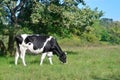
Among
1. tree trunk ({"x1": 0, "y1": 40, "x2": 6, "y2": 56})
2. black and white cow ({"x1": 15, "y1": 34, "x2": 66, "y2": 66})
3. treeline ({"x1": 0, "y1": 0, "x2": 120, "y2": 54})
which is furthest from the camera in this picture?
tree trunk ({"x1": 0, "y1": 40, "x2": 6, "y2": 56})

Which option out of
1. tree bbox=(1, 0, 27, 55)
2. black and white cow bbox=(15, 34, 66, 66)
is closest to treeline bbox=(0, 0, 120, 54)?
tree bbox=(1, 0, 27, 55)

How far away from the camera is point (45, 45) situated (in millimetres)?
20906

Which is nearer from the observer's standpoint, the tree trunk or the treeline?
the treeline

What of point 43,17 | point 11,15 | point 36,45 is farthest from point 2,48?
point 36,45

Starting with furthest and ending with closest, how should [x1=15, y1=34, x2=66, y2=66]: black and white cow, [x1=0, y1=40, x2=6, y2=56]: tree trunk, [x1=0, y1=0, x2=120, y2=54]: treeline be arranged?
[x1=0, y1=40, x2=6, y2=56]: tree trunk → [x1=0, y1=0, x2=120, y2=54]: treeline → [x1=15, y1=34, x2=66, y2=66]: black and white cow

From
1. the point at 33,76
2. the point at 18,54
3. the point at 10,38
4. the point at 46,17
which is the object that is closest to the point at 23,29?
the point at 10,38

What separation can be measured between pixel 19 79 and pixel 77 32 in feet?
59.4

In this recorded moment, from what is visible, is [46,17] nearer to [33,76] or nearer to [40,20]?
A: [40,20]

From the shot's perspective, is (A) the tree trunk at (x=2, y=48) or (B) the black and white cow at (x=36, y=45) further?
(A) the tree trunk at (x=2, y=48)

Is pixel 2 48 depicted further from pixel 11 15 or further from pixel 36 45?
pixel 36 45

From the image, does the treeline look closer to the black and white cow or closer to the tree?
the tree

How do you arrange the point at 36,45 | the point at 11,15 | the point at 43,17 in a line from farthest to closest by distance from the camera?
the point at 11,15, the point at 43,17, the point at 36,45

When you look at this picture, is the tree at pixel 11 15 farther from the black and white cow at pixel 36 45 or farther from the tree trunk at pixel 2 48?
the black and white cow at pixel 36 45

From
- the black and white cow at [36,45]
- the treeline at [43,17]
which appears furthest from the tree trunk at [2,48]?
the black and white cow at [36,45]
